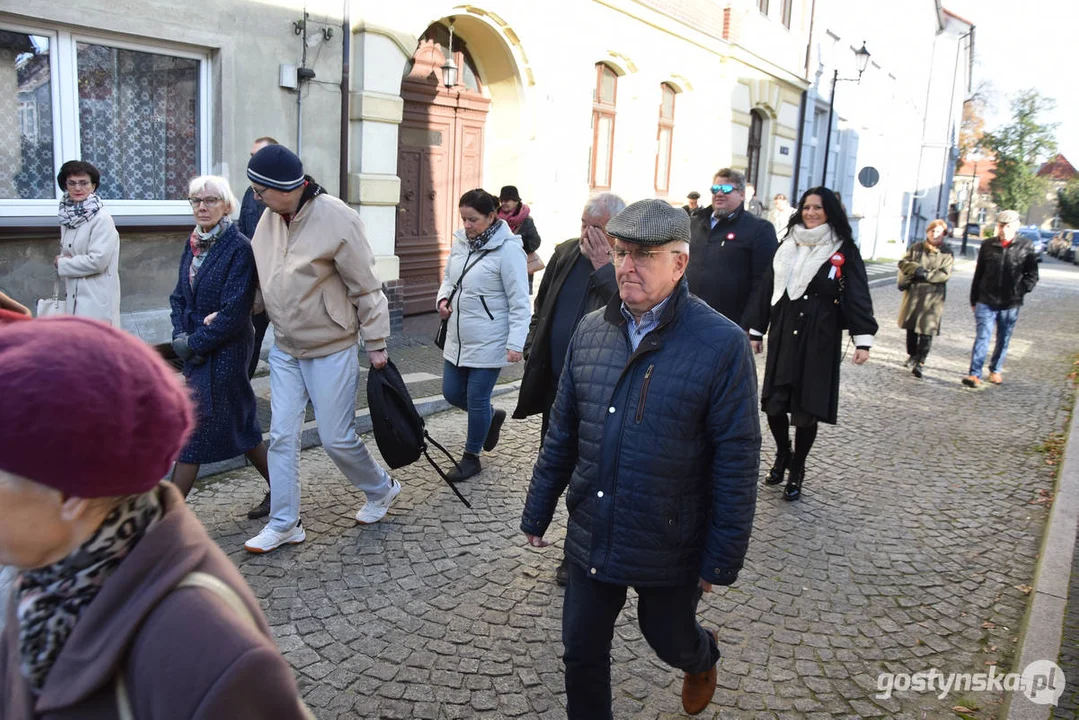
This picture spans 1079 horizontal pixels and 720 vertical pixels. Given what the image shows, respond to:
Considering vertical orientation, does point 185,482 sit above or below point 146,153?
below

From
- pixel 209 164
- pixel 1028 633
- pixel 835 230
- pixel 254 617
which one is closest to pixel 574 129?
pixel 209 164

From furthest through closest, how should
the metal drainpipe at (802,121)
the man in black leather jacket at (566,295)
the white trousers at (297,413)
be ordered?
1. the metal drainpipe at (802,121)
2. the white trousers at (297,413)
3. the man in black leather jacket at (566,295)

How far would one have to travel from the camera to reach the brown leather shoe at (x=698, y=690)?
314cm

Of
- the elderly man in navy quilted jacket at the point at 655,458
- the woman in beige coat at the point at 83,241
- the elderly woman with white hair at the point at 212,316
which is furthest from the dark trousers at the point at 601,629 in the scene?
the woman in beige coat at the point at 83,241

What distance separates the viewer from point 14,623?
1318mm

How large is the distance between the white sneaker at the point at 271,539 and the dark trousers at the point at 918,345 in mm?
8018

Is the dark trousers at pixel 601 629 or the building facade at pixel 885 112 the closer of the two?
the dark trousers at pixel 601 629

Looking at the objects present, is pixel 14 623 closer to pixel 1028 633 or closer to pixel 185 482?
pixel 185 482

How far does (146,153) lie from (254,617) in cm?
775

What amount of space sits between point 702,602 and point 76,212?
189 inches

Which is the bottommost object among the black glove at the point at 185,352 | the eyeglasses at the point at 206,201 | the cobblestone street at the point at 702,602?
the cobblestone street at the point at 702,602

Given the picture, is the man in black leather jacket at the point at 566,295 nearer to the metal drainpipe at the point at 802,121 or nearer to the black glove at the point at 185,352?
the black glove at the point at 185,352

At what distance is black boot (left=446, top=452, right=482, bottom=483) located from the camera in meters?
5.71

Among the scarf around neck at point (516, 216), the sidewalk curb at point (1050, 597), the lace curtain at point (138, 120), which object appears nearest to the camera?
the sidewalk curb at point (1050, 597)
